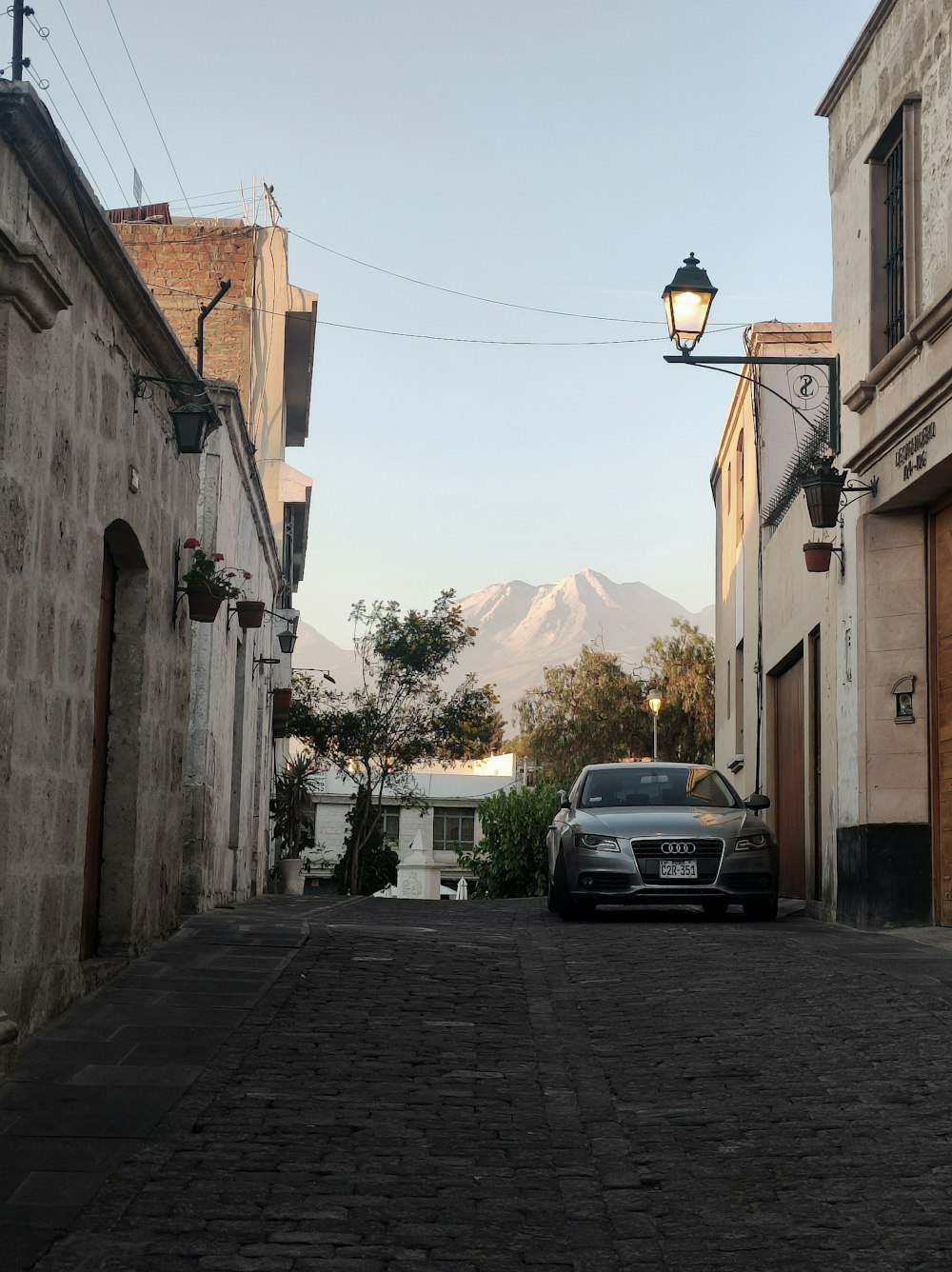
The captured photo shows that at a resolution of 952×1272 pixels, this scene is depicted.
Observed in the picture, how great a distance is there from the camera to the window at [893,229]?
12148mm

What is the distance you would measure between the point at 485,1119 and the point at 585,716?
49728 millimetres

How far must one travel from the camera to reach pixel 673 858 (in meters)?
A: 13.0

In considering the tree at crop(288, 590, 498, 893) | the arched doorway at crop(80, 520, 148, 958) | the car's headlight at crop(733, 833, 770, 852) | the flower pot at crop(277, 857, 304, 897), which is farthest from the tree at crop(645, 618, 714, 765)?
the arched doorway at crop(80, 520, 148, 958)

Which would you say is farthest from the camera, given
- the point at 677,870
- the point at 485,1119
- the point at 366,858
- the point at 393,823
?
the point at 393,823

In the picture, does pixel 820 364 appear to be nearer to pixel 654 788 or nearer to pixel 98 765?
pixel 654 788

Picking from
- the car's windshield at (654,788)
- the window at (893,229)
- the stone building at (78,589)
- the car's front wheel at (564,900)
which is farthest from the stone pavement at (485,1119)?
the window at (893,229)

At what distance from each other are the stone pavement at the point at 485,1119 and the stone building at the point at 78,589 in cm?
54

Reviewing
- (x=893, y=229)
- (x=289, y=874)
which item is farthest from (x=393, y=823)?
(x=893, y=229)

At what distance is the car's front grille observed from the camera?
12.9 m

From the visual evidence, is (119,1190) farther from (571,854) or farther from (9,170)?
(571,854)

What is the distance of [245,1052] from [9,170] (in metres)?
3.92

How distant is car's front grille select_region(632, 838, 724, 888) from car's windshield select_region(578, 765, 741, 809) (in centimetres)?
89

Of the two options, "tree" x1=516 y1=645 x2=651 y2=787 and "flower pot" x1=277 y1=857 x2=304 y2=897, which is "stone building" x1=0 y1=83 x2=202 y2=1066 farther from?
"tree" x1=516 y1=645 x2=651 y2=787

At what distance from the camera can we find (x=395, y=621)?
112 ft
